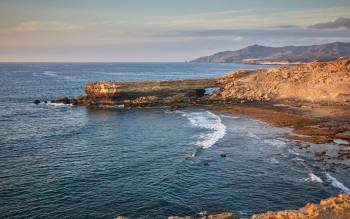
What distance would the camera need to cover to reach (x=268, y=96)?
289 ft

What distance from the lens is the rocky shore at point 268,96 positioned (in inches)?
2656

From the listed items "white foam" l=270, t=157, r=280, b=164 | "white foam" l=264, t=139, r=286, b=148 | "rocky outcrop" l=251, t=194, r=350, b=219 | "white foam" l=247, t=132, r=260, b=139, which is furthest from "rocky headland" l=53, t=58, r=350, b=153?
"rocky outcrop" l=251, t=194, r=350, b=219

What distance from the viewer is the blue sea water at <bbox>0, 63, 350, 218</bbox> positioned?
31594 mm

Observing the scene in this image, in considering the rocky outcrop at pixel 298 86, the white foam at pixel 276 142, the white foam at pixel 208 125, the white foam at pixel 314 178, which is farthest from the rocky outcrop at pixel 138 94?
the white foam at pixel 314 178

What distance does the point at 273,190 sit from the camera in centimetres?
3469

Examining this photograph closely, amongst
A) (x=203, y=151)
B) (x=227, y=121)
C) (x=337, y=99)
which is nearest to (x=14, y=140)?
(x=203, y=151)

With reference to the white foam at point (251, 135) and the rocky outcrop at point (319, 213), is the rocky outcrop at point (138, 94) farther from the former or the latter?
the rocky outcrop at point (319, 213)

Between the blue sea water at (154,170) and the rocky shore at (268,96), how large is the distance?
8635mm

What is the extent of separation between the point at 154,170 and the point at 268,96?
54243 mm

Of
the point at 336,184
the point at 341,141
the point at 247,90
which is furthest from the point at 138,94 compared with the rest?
the point at 336,184

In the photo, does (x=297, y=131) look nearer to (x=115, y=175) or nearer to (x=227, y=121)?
(x=227, y=121)

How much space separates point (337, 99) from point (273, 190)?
50.0 m

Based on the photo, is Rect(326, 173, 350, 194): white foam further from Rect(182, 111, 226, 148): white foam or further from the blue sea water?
Rect(182, 111, 226, 148): white foam

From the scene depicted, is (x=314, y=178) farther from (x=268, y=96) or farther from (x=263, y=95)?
(x=263, y=95)
